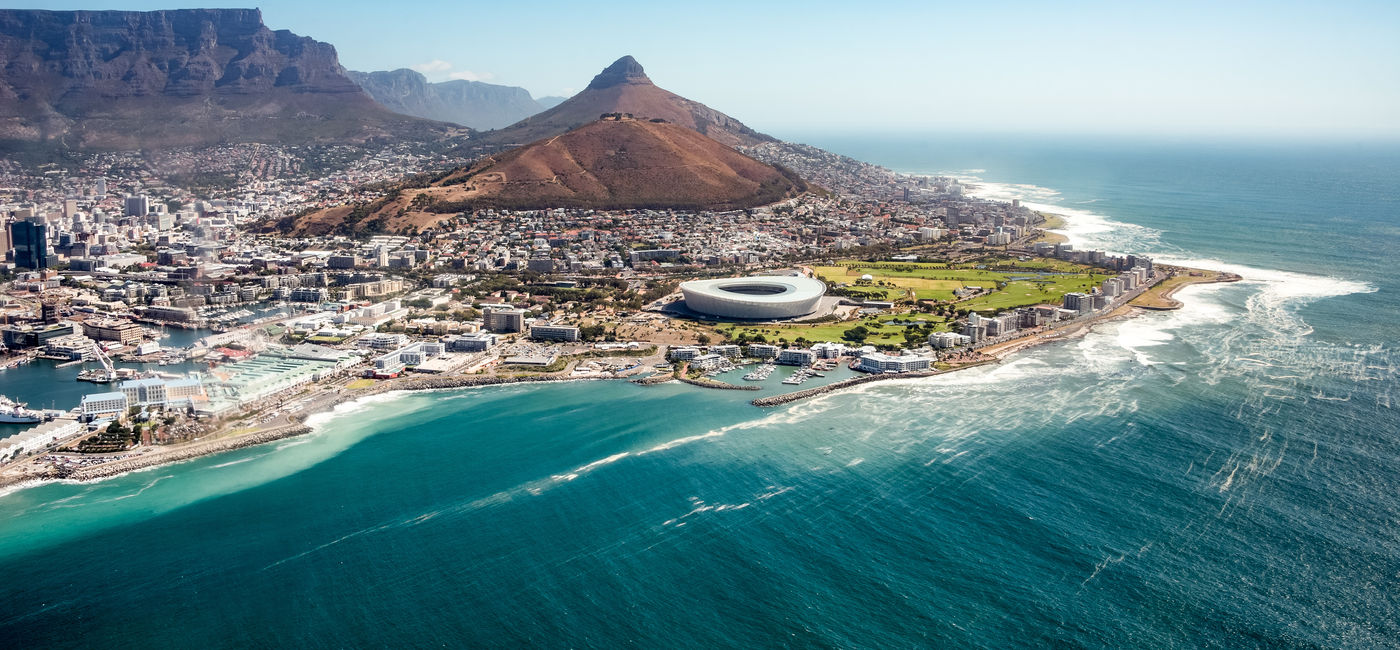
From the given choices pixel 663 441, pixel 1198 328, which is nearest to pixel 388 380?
pixel 663 441

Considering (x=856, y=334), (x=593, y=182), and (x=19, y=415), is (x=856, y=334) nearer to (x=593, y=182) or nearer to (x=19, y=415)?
(x=19, y=415)

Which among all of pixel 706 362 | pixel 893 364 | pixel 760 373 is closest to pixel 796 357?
pixel 760 373

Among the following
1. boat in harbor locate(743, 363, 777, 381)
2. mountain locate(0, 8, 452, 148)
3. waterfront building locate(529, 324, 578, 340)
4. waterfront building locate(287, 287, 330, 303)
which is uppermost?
mountain locate(0, 8, 452, 148)

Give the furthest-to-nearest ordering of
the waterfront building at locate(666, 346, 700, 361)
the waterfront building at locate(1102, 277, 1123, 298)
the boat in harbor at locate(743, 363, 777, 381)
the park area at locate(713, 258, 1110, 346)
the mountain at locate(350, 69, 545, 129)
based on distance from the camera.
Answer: the mountain at locate(350, 69, 545, 129)
the waterfront building at locate(1102, 277, 1123, 298)
the park area at locate(713, 258, 1110, 346)
the waterfront building at locate(666, 346, 700, 361)
the boat in harbor at locate(743, 363, 777, 381)

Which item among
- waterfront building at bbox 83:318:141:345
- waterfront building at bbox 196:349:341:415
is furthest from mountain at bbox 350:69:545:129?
waterfront building at bbox 196:349:341:415

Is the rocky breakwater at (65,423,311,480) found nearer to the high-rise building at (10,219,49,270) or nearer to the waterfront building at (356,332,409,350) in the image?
the waterfront building at (356,332,409,350)

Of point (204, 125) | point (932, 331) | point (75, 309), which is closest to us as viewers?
point (932, 331)

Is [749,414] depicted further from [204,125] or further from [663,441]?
[204,125]

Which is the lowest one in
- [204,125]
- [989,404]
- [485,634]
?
[485,634]
